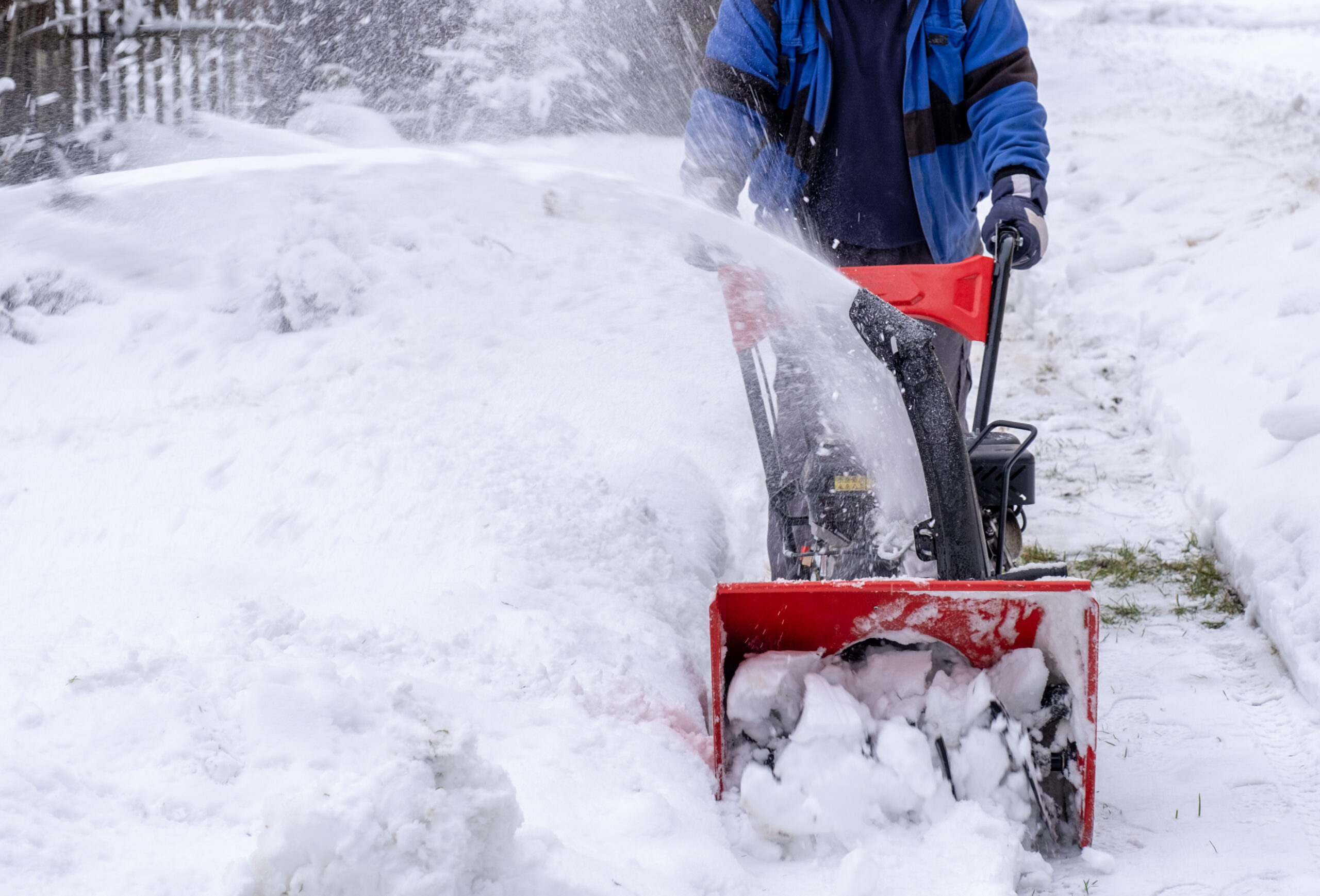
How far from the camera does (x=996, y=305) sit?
2.10m

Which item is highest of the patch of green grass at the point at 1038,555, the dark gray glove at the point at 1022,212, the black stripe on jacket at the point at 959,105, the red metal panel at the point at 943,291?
the black stripe on jacket at the point at 959,105

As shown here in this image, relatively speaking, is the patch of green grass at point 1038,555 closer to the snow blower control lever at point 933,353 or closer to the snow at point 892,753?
the snow blower control lever at point 933,353

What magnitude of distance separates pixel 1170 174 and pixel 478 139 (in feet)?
15.8

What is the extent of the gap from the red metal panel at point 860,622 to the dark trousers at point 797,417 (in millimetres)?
501

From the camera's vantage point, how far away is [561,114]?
5.50 m

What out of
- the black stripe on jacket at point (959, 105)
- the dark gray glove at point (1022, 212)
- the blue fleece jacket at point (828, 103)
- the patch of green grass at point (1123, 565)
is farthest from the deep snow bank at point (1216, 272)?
the black stripe on jacket at point (959, 105)

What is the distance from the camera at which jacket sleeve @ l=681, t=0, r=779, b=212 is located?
104 inches

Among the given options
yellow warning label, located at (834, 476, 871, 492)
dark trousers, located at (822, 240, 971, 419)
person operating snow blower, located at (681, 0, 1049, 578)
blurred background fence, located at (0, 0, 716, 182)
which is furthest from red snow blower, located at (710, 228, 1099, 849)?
blurred background fence, located at (0, 0, 716, 182)

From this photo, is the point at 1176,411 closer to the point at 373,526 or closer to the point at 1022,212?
the point at 1022,212

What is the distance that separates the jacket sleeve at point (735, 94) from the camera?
2.65 meters

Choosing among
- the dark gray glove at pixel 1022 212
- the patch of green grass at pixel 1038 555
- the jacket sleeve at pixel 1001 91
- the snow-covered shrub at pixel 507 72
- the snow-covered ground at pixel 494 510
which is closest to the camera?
the snow-covered ground at pixel 494 510

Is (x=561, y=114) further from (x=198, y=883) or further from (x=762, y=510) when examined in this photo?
(x=198, y=883)

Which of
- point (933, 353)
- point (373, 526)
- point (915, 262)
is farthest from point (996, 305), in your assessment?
point (373, 526)

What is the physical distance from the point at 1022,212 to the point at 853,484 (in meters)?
0.72
